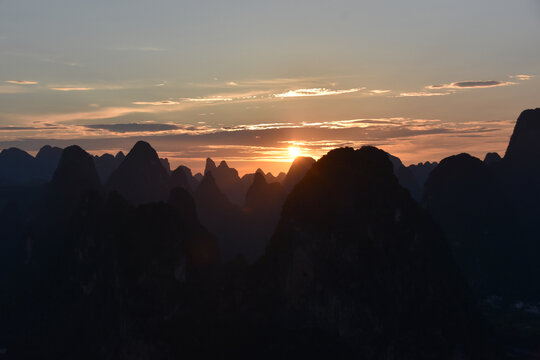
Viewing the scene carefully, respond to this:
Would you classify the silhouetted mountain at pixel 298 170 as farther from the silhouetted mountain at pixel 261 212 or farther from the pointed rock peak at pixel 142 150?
the pointed rock peak at pixel 142 150

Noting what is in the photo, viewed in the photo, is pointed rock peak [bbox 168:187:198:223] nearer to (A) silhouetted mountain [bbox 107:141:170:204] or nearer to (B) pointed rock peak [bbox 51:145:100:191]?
(B) pointed rock peak [bbox 51:145:100:191]

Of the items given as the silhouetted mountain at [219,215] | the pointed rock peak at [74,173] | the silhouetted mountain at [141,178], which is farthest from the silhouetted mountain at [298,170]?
the pointed rock peak at [74,173]

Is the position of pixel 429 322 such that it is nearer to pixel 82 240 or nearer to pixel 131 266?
pixel 131 266

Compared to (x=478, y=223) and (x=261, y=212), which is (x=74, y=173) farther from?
(x=478, y=223)

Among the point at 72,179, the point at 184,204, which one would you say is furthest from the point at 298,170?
the point at 184,204

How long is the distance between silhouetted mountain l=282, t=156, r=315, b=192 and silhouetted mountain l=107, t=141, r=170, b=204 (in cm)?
3307

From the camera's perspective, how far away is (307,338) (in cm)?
5106

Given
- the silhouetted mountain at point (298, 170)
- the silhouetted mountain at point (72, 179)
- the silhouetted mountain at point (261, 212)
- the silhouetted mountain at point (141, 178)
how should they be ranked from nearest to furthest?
the silhouetted mountain at point (72, 179)
the silhouetted mountain at point (261, 212)
the silhouetted mountain at point (141, 178)
the silhouetted mountain at point (298, 170)

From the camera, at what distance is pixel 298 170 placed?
158m

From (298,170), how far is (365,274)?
346 ft

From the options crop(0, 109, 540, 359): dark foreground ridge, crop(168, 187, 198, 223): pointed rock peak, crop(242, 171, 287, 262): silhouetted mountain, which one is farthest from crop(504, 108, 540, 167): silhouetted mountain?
crop(168, 187, 198, 223): pointed rock peak

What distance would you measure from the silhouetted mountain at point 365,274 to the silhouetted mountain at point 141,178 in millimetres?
72625

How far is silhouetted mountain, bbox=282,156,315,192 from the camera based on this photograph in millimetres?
151712

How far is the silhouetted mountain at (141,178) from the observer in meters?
125
